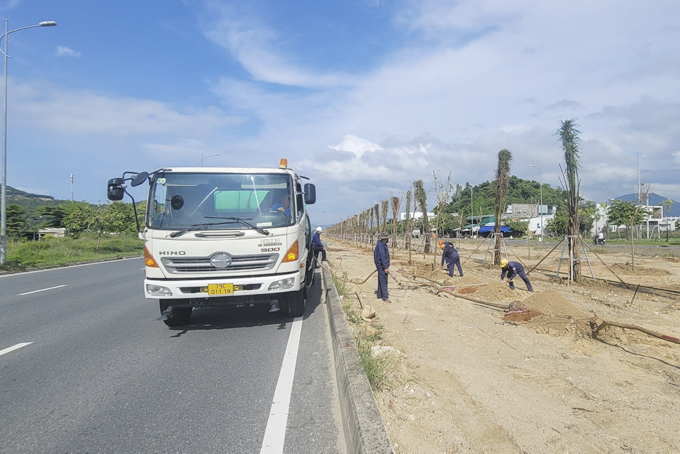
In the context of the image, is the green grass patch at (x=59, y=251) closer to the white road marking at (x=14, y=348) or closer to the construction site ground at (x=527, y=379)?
the white road marking at (x=14, y=348)

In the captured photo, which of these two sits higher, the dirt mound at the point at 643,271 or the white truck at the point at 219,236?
the white truck at the point at 219,236

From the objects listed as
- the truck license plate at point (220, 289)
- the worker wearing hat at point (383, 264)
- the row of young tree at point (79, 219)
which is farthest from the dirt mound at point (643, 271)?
the row of young tree at point (79, 219)

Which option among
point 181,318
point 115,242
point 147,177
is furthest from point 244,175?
point 115,242

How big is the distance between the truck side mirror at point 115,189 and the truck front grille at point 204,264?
3.81ft

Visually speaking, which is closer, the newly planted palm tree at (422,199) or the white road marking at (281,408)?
the white road marking at (281,408)

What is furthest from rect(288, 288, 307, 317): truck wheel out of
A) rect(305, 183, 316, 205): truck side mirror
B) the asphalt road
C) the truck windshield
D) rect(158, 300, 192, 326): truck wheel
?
rect(158, 300, 192, 326): truck wheel

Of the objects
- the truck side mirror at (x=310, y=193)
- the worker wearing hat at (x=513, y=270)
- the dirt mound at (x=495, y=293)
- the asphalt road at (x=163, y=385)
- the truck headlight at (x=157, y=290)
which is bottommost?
the asphalt road at (x=163, y=385)

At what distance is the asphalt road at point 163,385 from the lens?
3.30 meters

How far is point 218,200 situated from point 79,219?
31262mm

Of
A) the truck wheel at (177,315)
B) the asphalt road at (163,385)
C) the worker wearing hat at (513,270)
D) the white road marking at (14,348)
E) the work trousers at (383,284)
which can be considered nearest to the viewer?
the asphalt road at (163,385)

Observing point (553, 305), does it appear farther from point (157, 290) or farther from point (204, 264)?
point (157, 290)

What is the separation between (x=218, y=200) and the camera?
6.58m

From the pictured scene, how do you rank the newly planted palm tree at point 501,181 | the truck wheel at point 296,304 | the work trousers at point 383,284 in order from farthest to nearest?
the newly planted palm tree at point 501,181 → the work trousers at point 383,284 → the truck wheel at point 296,304

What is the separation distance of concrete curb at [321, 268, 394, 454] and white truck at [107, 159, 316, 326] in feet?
5.84
